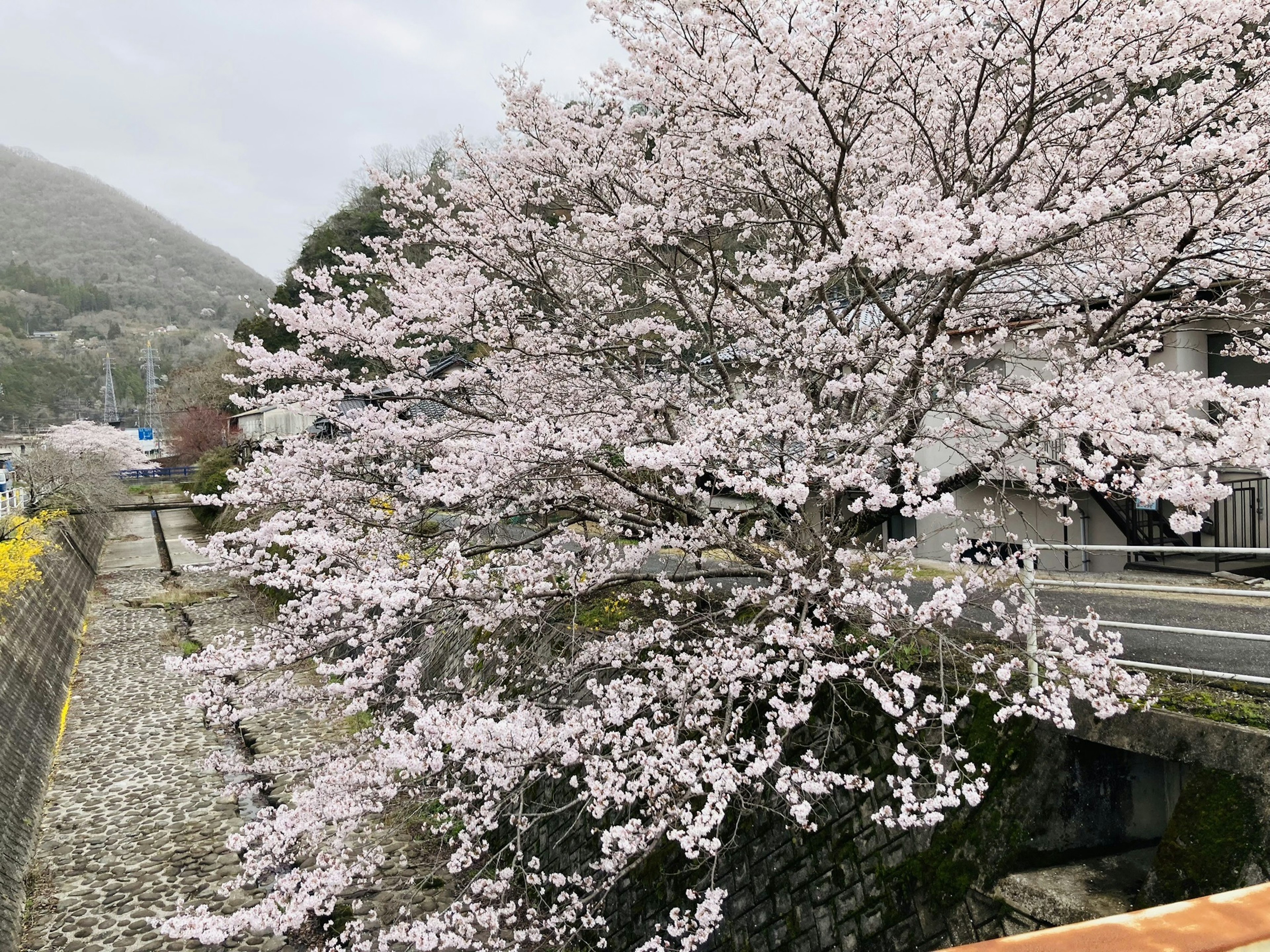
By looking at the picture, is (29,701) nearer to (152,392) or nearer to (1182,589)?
(1182,589)

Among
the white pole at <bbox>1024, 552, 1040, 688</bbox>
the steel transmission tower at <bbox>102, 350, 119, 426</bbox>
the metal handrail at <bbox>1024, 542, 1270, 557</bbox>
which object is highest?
the steel transmission tower at <bbox>102, 350, 119, 426</bbox>

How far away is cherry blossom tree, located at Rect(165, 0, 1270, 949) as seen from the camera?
16.3 ft

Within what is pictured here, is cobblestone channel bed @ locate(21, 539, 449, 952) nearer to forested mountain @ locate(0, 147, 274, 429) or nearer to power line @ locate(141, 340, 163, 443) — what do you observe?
forested mountain @ locate(0, 147, 274, 429)

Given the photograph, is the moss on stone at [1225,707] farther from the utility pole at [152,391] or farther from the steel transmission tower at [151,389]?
the steel transmission tower at [151,389]

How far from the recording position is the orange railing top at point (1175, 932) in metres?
0.87

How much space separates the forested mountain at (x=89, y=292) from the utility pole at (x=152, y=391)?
1588 mm

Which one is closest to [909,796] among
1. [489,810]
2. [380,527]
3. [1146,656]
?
[1146,656]

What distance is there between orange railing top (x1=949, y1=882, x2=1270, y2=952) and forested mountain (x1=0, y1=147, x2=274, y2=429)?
69.1 m

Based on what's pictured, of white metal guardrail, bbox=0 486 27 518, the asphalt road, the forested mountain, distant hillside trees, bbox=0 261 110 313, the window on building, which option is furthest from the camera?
distant hillside trees, bbox=0 261 110 313

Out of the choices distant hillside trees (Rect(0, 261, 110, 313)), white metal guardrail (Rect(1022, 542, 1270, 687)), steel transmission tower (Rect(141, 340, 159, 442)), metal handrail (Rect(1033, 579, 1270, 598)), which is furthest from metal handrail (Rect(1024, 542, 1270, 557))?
distant hillside trees (Rect(0, 261, 110, 313))

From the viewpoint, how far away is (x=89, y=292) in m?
117

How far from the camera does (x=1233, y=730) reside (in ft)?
12.7

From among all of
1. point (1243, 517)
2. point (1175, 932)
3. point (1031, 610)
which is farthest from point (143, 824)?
point (1243, 517)

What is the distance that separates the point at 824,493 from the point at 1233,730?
273cm
